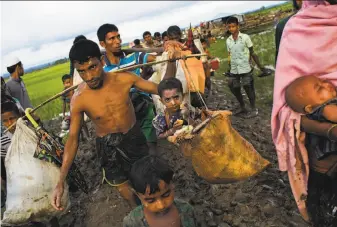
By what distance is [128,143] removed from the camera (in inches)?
124

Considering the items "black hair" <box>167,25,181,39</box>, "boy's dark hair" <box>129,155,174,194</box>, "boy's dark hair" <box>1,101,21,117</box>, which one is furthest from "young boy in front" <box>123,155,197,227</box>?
"black hair" <box>167,25,181,39</box>

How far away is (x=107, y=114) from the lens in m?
3.05

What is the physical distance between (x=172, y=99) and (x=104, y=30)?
1221mm

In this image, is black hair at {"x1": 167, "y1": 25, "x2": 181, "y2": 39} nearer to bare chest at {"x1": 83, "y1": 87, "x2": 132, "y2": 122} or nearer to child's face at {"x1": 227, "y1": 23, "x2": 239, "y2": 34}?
child's face at {"x1": 227, "y1": 23, "x2": 239, "y2": 34}

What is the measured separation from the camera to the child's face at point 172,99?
3172 mm

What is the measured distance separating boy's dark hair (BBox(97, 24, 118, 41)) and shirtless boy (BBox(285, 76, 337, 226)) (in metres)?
2.38

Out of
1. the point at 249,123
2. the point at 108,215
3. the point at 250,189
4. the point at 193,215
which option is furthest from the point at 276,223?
the point at 249,123

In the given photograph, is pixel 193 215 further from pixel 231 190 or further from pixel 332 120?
pixel 231 190

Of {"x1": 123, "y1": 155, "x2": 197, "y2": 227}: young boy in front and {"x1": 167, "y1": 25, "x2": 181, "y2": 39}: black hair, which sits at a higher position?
{"x1": 167, "y1": 25, "x2": 181, "y2": 39}: black hair

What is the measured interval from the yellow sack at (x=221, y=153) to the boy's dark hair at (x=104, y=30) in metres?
1.93

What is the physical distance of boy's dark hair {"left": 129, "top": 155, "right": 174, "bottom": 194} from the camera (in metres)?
2.02

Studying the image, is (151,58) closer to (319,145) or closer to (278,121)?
(278,121)

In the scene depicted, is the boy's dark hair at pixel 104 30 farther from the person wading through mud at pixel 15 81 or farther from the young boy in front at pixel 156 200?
the person wading through mud at pixel 15 81

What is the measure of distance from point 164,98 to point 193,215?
4.23 ft
